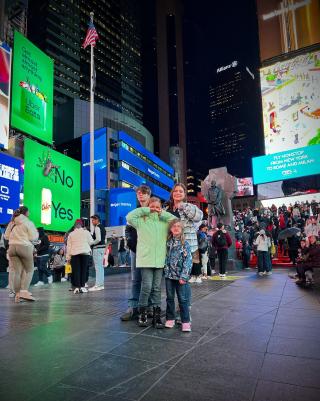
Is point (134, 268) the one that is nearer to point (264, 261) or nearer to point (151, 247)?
point (151, 247)

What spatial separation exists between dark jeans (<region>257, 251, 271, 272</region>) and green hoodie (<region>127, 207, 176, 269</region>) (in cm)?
883

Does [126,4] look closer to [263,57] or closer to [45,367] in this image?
[263,57]

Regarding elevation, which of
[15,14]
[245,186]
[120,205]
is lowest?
[120,205]

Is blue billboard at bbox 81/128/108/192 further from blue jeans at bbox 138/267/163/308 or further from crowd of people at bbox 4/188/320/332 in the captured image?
blue jeans at bbox 138/267/163/308

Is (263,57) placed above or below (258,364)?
above

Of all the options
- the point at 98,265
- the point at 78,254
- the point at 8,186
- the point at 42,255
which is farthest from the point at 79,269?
the point at 8,186

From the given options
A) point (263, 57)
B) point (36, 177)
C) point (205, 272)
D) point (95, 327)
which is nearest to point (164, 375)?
point (95, 327)

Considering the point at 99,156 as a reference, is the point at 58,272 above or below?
below

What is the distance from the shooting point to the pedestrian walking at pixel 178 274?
4188mm

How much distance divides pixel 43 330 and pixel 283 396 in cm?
300

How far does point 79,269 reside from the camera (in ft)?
28.0

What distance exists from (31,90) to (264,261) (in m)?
20.7

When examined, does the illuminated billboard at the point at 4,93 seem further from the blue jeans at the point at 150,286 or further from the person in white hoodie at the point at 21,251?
the blue jeans at the point at 150,286

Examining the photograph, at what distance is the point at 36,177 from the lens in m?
27.8
